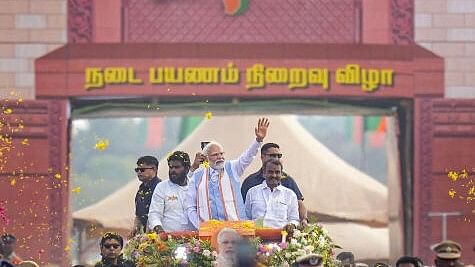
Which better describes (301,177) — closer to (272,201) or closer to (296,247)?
(272,201)

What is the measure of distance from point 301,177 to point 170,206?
510cm

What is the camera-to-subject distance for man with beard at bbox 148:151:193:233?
12977 mm

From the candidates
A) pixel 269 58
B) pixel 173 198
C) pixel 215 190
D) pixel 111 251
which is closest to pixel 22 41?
pixel 269 58

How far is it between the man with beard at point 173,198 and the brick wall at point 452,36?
5.68 meters

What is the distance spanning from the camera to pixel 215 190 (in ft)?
42.8

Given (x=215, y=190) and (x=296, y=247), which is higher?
(x=215, y=190)

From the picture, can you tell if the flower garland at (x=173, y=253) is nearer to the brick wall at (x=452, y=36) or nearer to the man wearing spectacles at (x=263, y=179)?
the man wearing spectacles at (x=263, y=179)

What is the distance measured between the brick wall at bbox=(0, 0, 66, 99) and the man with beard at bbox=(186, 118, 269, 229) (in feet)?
16.3

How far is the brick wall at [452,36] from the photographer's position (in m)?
17.7

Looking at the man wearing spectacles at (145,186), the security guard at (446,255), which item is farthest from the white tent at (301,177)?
the security guard at (446,255)

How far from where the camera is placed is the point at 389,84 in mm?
17781

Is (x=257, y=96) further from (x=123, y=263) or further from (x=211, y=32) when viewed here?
(x=123, y=263)

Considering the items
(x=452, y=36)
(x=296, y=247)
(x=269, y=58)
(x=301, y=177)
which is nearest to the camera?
(x=296, y=247)

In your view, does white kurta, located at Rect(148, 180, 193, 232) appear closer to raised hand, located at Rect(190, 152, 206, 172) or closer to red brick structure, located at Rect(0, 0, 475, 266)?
raised hand, located at Rect(190, 152, 206, 172)
